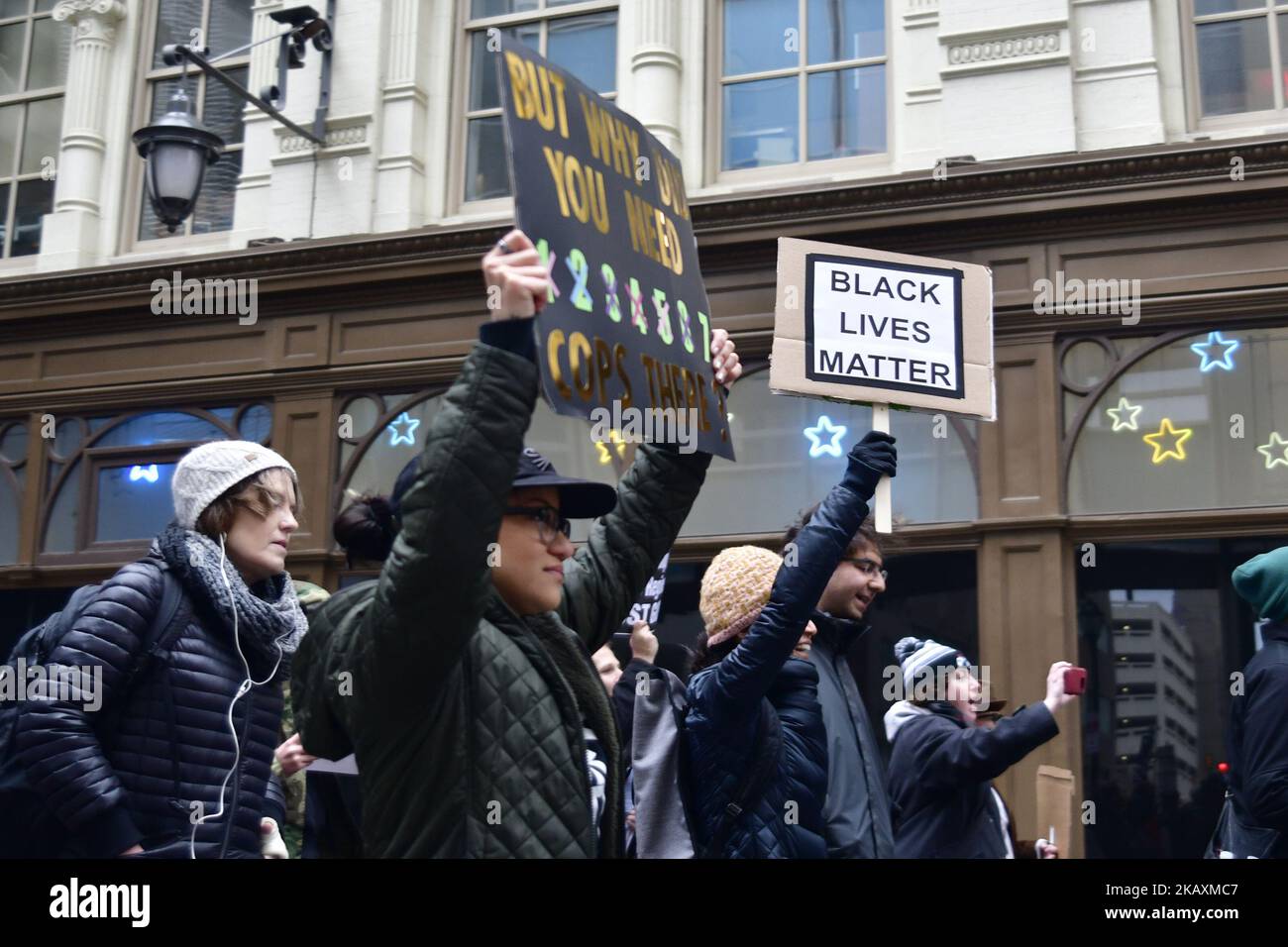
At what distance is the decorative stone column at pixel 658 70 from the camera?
32.2ft

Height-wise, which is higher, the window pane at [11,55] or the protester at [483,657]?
the window pane at [11,55]

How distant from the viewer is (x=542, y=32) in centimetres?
1052

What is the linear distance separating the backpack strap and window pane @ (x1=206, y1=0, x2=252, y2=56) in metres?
8.92

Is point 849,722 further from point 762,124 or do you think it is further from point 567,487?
point 762,124

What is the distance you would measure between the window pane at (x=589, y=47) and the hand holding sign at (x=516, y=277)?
787cm

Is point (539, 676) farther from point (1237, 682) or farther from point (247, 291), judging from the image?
point (247, 291)

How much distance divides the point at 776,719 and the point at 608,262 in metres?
1.34

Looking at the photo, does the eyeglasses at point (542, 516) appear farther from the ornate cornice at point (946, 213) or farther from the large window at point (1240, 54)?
the large window at point (1240, 54)

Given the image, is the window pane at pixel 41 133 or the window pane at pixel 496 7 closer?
the window pane at pixel 496 7

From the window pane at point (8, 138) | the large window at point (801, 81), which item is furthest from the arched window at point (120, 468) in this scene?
the large window at point (801, 81)

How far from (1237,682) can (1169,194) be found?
108 inches

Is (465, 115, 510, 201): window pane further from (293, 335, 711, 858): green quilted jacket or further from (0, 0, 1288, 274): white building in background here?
(293, 335, 711, 858): green quilted jacket

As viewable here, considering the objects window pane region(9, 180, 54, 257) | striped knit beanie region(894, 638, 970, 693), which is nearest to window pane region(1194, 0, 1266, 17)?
striped knit beanie region(894, 638, 970, 693)
